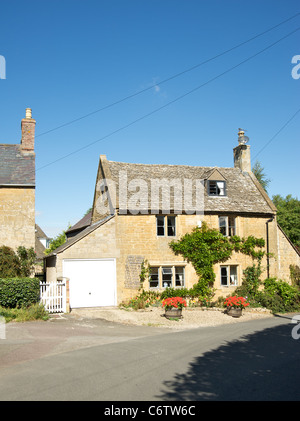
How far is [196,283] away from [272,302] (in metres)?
4.77

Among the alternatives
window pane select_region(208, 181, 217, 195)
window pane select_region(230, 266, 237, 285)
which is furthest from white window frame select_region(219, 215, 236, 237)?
window pane select_region(230, 266, 237, 285)

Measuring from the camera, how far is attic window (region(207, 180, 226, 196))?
25.5 meters

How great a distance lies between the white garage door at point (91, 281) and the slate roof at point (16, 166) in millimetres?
5887

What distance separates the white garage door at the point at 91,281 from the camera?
20.5m

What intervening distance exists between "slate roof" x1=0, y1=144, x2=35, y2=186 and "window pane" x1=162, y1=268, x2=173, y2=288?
966 centimetres

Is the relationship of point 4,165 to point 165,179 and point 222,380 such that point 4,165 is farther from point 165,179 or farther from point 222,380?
point 222,380

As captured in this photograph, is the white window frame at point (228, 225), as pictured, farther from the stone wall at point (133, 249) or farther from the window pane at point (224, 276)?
the window pane at point (224, 276)

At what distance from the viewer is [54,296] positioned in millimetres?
18891

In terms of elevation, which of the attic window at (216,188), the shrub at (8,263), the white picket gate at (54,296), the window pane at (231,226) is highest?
the attic window at (216,188)

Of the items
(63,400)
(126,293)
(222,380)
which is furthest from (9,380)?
(126,293)

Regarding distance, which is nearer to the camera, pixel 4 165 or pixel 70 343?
pixel 70 343

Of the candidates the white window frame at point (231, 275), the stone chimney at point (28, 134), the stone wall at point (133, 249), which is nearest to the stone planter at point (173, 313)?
the stone wall at point (133, 249)

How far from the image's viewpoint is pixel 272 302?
2252 cm

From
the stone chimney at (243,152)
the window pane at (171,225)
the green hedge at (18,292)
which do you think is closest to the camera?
the green hedge at (18,292)
